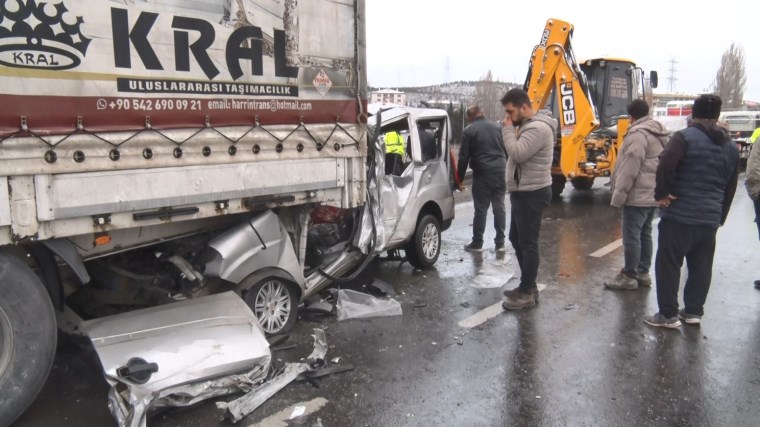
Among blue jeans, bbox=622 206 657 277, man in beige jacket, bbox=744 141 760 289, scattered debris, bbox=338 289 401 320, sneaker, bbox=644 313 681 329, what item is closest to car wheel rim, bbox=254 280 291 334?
scattered debris, bbox=338 289 401 320

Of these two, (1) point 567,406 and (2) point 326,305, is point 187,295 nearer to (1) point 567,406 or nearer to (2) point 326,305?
(2) point 326,305

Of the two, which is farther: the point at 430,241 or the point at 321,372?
the point at 430,241

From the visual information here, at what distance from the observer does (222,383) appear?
11.7ft

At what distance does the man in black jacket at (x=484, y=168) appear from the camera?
24.6 ft

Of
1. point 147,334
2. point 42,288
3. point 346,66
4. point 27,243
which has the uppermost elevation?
point 346,66

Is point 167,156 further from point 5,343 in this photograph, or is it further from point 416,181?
point 416,181

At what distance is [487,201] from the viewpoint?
7645 mm

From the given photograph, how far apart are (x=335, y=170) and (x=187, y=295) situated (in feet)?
5.03

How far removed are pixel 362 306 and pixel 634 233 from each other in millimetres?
2991

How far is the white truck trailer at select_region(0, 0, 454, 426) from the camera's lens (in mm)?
3121

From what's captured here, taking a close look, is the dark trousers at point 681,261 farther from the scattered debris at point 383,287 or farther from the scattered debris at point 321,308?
the scattered debris at point 321,308

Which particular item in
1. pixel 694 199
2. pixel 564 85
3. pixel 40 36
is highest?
pixel 564 85

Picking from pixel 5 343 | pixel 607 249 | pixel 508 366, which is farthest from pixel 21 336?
pixel 607 249

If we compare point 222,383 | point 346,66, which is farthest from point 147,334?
point 346,66
